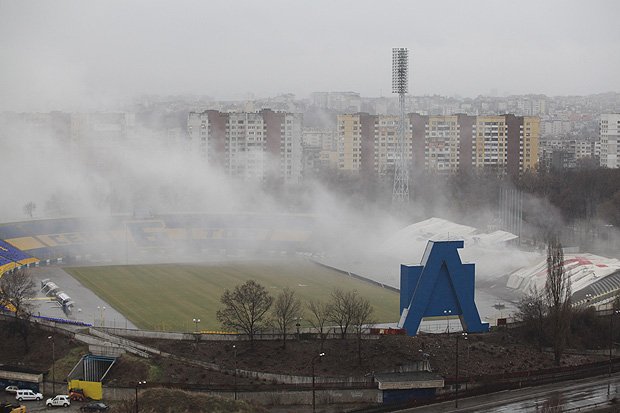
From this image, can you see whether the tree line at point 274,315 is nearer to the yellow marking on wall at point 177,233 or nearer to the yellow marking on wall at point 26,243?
the yellow marking on wall at point 26,243

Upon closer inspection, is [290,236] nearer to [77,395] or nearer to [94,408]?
[77,395]

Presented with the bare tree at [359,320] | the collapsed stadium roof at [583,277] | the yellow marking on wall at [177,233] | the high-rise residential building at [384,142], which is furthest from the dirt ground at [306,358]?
the high-rise residential building at [384,142]

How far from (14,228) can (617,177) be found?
2193 centimetres

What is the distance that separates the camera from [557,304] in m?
16.4

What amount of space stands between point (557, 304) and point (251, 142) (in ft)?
107

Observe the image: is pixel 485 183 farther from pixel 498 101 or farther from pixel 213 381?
pixel 498 101

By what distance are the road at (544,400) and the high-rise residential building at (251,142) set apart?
32477 millimetres

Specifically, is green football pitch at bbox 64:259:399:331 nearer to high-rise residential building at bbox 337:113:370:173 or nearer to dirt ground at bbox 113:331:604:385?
dirt ground at bbox 113:331:604:385

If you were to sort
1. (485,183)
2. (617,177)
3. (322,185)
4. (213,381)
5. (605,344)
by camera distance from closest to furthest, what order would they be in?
(213,381) → (605,344) → (617,177) → (485,183) → (322,185)

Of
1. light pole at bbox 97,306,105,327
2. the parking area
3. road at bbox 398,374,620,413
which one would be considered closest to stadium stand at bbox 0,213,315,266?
light pole at bbox 97,306,105,327

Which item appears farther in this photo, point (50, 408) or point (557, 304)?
point (557, 304)

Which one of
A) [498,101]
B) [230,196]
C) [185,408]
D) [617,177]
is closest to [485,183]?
[617,177]

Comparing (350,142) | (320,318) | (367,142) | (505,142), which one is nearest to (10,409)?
(320,318)

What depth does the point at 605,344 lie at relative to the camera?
57.9ft
